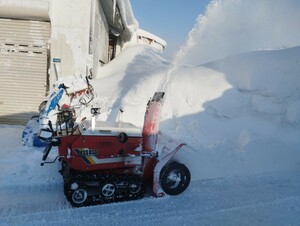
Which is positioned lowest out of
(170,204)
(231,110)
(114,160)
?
(170,204)

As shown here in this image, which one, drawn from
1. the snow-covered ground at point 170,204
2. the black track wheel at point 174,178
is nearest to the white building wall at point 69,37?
the snow-covered ground at point 170,204

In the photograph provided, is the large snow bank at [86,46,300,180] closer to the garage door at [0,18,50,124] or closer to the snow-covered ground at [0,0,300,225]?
the snow-covered ground at [0,0,300,225]

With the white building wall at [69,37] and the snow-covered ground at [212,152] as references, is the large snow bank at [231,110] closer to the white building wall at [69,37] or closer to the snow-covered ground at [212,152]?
the snow-covered ground at [212,152]

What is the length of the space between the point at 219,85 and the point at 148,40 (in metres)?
17.8

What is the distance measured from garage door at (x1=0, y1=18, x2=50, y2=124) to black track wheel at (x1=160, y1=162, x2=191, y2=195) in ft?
25.7

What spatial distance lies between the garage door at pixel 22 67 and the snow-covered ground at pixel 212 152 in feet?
2.81

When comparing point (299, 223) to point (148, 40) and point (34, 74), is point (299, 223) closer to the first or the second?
point (34, 74)

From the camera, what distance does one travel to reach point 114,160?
478cm

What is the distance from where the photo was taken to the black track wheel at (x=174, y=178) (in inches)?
192

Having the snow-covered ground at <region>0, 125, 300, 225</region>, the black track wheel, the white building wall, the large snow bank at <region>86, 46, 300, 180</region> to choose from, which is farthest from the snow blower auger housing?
the white building wall

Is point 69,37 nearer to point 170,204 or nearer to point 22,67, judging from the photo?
point 22,67

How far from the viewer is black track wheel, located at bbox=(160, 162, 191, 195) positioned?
4883 millimetres

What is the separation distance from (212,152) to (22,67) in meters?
7.92

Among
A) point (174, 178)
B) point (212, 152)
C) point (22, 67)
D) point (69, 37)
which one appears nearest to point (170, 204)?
point (174, 178)
